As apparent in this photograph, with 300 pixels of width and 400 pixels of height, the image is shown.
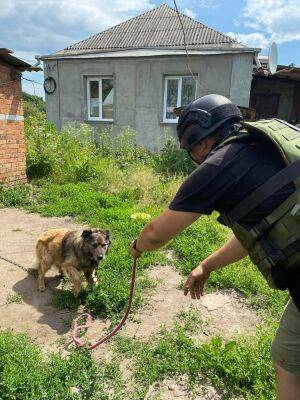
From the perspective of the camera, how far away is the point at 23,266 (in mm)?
4930

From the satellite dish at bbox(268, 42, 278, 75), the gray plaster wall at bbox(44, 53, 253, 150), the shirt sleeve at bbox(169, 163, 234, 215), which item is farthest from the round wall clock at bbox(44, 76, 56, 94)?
the shirt sleeve at bbox(169, 163, 234, 215)

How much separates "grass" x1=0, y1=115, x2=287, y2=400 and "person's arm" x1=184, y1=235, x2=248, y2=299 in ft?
2.94

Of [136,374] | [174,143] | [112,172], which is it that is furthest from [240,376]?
[174,143]

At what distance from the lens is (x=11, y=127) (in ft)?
27.2

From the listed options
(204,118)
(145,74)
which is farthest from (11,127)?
(204,118)

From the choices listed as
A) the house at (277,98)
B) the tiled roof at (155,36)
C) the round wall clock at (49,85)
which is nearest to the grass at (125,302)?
the round wall clock at (49,85)

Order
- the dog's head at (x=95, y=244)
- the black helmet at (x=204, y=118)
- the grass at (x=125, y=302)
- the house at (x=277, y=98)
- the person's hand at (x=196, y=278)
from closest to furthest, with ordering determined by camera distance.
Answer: the black helmet at (x=204, y=118) < the person's hand at (x=196, y=278) < the grass at (x=125, y=302) < the dog's head at (x=95, y=244) < the house at (x=277, y=98)

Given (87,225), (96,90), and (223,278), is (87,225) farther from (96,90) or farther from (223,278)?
(96,90)

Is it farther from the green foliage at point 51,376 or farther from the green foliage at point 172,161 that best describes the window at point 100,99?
the green foliage at point 51,376

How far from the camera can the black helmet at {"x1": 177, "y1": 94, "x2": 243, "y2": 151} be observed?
189cm

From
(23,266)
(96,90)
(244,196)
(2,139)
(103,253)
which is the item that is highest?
(96,90)

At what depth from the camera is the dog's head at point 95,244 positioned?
4012 mm

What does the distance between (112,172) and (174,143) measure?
376 cm

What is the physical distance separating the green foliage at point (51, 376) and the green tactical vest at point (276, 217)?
1756mm
